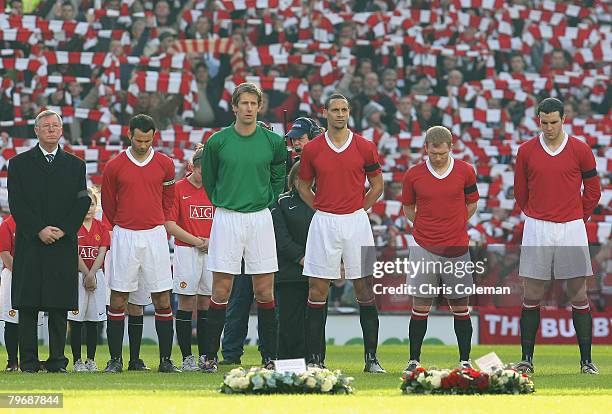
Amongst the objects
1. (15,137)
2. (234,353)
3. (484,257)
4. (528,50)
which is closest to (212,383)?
(234,353)

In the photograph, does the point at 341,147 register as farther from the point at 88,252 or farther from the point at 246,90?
the point at 88,252

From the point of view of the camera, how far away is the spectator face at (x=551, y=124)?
445 inches

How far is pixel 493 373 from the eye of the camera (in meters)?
8.81

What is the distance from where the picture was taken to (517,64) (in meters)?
24.8

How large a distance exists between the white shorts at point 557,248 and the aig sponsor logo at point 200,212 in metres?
2.78

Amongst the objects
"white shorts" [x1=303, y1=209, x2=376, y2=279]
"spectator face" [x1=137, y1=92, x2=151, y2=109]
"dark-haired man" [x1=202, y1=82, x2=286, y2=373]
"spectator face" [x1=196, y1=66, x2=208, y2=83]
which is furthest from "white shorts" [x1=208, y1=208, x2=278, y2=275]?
"spectator face" [x1=196, y1=66, x2=208, y2=83]

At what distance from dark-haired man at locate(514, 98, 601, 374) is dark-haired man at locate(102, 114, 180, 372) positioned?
298 cm

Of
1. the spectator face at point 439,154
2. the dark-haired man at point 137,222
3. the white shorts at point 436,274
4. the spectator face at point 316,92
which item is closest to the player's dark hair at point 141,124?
the dark-haired man at point 137,222

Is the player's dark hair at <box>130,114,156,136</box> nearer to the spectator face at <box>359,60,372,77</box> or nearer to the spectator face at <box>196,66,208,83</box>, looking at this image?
the spectator face at <box>196,66,208,83</box>

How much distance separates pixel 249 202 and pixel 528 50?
50.6ft

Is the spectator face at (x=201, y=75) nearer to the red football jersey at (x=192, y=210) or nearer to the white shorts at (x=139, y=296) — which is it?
the red football jersey at (x=192, y=210)

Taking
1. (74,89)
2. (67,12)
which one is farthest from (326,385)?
(67,12)

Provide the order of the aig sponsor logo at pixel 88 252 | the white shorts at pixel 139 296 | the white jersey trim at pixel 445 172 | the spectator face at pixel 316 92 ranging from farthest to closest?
1. the spectator face at pixel 316 92
2. the aig sponsor logo at pixel 88 252
3. the white shorts at pixel 139 296
4. the white jersey trim at pixel 445 172

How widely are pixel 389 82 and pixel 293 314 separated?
1215 centimetres
